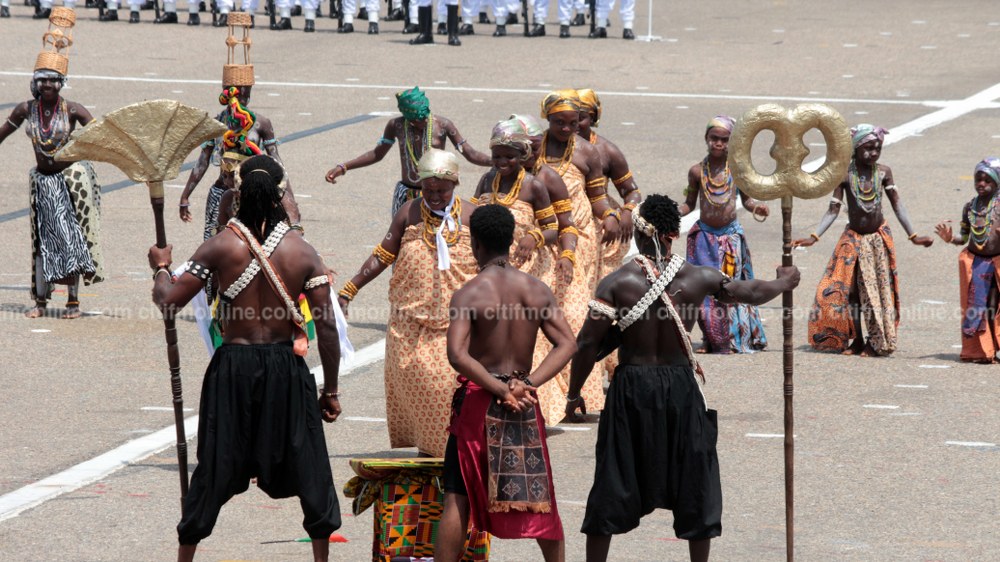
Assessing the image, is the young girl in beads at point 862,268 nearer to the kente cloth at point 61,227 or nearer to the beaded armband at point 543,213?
the beaded armband at point 543,213

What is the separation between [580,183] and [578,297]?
812 mm

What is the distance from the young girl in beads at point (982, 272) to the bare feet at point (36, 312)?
6517mm

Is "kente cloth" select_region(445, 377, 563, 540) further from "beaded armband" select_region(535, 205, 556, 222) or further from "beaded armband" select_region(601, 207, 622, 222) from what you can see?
"beaded armband" select_region(601, 207, 622, 222)

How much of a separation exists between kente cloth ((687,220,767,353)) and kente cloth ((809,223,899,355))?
45cm

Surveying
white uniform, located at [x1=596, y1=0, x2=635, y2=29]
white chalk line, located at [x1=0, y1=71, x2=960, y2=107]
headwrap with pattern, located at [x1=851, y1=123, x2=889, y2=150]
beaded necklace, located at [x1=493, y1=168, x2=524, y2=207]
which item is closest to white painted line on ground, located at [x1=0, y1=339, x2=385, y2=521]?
beaded necklace, located at [x1=493, y1=168, x2=524, y2=207]

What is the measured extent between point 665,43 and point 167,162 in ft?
82.5

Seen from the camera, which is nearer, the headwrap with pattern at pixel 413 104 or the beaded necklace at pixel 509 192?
the beaded necklace at pixel 509 192

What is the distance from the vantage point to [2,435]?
9.19 m

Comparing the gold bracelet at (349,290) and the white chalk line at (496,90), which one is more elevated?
the white chalk line at (496,90)

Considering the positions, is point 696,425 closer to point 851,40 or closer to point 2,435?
point 2,435

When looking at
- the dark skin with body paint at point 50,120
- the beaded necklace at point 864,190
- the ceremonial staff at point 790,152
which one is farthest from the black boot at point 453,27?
the ceremonial staff at point 790,152

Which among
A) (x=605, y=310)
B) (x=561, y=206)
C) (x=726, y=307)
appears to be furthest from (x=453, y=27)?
(x=605, y=310)

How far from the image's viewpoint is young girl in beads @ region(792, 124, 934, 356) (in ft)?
37.6

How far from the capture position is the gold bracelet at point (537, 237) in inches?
367
